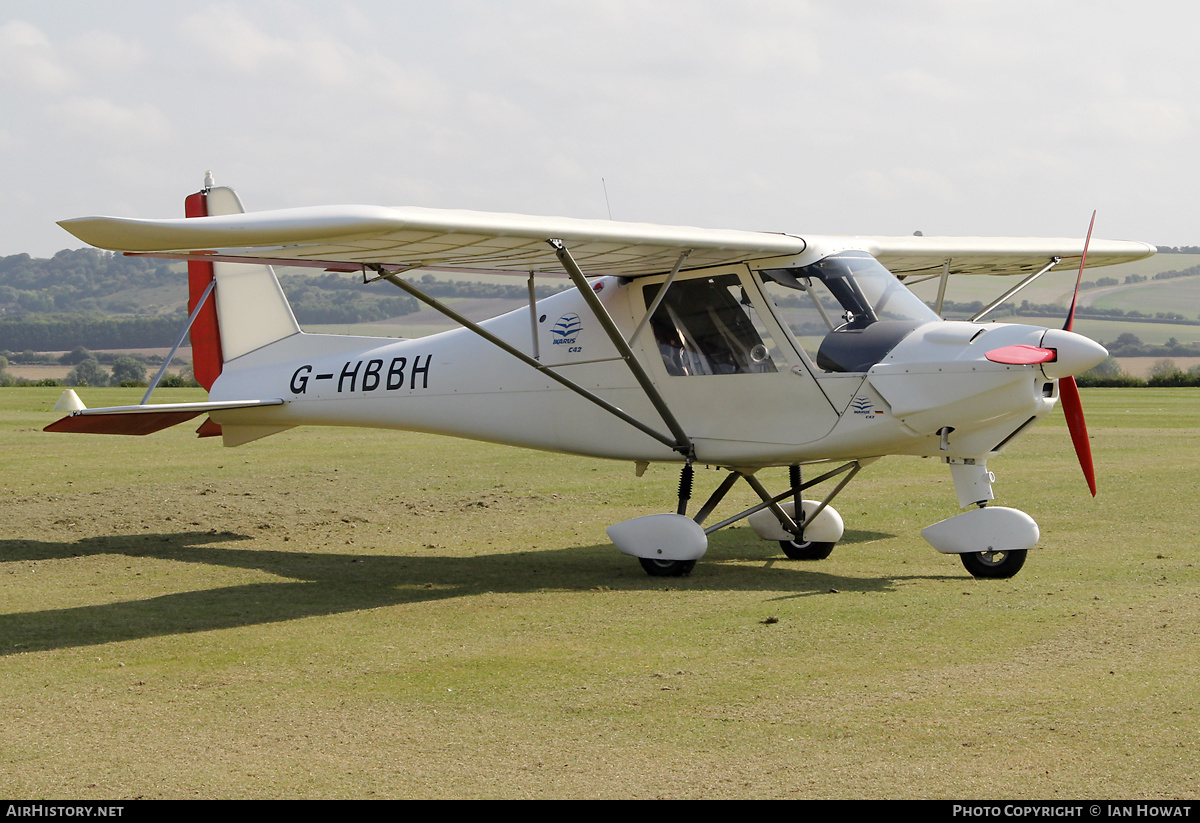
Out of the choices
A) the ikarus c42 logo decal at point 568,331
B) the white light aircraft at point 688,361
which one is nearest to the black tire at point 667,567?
the white light aircraft at point 688,361

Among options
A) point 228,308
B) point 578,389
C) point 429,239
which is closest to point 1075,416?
point 578,389

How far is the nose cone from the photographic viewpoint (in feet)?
28.5

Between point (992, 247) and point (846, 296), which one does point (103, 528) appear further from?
point (992, 247)

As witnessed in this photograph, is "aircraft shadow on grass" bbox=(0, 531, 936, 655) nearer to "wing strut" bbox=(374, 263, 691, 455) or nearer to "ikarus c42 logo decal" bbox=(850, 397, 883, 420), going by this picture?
"wing strut" bbox=(374, 263, 691, 455)

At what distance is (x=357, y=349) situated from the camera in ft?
42.2

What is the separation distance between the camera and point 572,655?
705 centimetres

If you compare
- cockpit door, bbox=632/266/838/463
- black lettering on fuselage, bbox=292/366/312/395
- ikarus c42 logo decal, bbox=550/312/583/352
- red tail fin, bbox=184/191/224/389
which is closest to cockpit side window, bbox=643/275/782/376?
cockpit door, bbox=632/266/838/463

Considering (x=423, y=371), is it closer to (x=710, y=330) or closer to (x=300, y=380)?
(x=300, y=380)

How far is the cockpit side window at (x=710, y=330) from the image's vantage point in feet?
33.3

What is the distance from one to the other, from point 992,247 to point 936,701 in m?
7.91

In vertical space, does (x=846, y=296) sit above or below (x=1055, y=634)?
above

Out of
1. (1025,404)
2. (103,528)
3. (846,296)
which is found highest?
(846,296)
